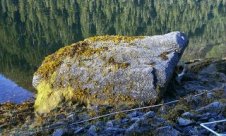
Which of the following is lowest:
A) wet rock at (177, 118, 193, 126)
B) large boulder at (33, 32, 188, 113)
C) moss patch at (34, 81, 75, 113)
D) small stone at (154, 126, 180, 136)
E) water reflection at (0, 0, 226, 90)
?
water reflection at (0, 0, 226, 90)

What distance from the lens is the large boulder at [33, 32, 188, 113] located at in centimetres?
1334

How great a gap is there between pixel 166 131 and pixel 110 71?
4353 mm

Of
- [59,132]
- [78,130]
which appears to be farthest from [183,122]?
[59,132]

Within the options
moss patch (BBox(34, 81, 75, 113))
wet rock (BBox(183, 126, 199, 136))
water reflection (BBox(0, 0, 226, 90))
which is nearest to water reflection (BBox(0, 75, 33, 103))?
moss patch (BBox(34, 81, 75, 113))

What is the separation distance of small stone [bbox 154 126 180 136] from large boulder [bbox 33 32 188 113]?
9.97ft

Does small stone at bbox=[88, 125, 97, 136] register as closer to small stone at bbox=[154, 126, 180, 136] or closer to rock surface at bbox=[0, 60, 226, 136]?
rock surface at bbox=[0, 60, 226, 136]

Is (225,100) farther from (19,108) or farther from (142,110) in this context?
(19,108)

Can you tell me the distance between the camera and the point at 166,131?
32.5 feet

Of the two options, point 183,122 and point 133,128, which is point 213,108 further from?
point 133,128

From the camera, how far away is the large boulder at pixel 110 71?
13.3m

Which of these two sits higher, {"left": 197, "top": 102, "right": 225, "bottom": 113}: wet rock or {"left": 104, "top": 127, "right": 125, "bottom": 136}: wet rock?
{"left": 197, "top": 102, "right": 225, "bottom": 113}: wet rock

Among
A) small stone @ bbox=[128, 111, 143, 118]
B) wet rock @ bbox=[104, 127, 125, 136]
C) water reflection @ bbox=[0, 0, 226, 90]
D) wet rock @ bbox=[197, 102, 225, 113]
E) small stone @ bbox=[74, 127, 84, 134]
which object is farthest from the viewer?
water reflection @ bbox=[0, 0, 226, 90]

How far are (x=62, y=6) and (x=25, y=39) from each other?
63.3 meters

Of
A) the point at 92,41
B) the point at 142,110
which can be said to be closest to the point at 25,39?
the point at 92,41
